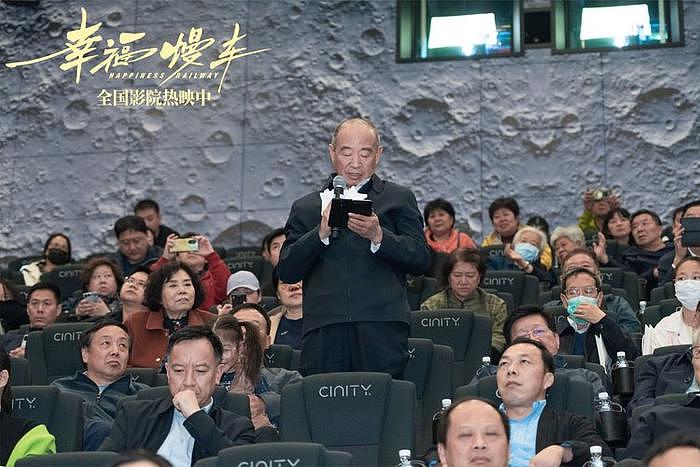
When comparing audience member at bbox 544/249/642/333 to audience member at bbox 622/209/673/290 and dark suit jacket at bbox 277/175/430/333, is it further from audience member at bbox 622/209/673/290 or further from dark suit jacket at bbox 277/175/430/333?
dark suit jacket at bbox 277/175/430/333

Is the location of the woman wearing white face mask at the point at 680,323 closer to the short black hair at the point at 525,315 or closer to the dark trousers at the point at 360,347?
the short black hair at the point at 525,315

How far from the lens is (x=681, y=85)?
1049 cm

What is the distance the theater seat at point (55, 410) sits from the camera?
4.79m

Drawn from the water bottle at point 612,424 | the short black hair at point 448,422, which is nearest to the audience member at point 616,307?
the water bottle at point 612,424

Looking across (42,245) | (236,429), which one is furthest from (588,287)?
(42,245)

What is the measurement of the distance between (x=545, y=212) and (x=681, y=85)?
151 centimetres

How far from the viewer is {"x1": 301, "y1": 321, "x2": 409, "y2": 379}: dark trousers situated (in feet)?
16.2

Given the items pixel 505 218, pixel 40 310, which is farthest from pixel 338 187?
pixel 505 218

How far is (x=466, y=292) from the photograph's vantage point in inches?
286

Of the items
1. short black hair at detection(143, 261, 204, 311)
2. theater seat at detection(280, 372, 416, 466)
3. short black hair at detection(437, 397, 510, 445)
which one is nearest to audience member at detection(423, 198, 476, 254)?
short black hair at detection(143, 261, 204, 311)

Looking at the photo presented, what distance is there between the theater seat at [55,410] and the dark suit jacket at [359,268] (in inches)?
36.6

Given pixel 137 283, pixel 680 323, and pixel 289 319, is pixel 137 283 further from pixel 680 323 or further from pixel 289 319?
pixel 680 323

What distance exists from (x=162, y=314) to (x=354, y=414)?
2281 mm

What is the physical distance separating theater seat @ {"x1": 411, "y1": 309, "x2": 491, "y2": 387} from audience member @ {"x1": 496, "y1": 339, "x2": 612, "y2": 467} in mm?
1347
